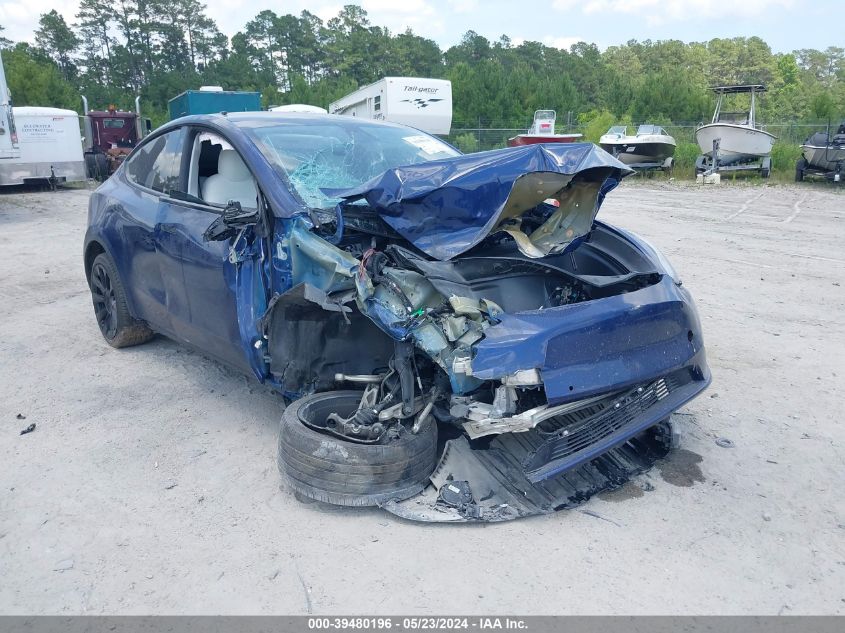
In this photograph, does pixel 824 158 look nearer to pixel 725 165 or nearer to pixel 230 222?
pixel 725 165

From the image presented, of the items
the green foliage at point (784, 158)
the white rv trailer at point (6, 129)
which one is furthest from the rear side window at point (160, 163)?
the green foliage at point (784, 158)

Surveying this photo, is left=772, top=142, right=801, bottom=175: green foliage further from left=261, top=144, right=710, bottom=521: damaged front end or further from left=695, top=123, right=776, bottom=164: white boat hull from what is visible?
left=261, top=144, right=710, bottom=521: damaged front end

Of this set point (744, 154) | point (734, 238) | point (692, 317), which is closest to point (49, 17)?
point (744, 154)

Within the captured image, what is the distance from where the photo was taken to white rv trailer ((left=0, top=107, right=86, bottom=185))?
17922 millimetres

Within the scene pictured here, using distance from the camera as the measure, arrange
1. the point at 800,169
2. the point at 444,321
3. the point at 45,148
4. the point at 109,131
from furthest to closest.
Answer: the point at 109,131, the point at 800,169, the point at 45,148, the point at 444,321

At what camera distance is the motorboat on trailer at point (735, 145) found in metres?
20.0

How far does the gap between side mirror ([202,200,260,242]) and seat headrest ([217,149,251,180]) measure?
473mm

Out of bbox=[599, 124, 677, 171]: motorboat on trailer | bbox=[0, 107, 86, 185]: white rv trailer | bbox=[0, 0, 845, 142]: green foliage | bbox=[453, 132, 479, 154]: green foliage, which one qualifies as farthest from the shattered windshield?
bbox=[0, 0, 845, 142]: green foliage

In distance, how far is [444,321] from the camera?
3.00 metres

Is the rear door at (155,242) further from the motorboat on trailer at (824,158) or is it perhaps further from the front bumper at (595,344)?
the motorboat on trailer at (824,158)

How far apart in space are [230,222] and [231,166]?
2.79 feet

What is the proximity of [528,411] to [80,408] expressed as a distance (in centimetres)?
296

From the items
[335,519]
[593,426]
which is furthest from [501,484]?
[335,519]

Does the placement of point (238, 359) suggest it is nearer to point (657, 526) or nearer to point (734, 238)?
point (657, 526)
